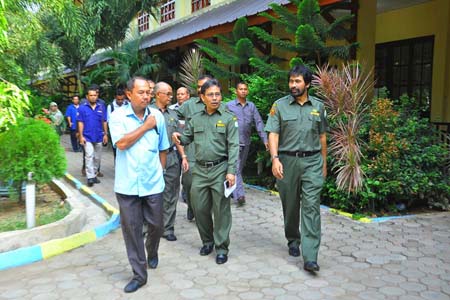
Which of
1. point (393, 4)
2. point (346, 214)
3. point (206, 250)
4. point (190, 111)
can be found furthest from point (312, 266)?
point (393, 4)

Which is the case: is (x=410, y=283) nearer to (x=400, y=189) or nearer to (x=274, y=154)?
(x=274, y=154)

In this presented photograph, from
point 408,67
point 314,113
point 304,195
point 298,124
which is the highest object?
point 408,67

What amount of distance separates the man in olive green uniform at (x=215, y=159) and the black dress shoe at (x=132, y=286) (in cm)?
89

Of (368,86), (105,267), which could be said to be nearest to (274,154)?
(105,267)

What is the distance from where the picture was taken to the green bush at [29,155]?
5.29 m

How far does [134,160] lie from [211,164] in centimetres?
89

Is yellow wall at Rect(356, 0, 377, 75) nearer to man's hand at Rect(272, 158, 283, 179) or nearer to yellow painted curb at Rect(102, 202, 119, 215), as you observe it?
man's hand at Rect(272, 158, 283, 179)

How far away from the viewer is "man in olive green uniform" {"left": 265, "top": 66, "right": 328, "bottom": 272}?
4.24m

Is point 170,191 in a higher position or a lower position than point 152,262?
higher

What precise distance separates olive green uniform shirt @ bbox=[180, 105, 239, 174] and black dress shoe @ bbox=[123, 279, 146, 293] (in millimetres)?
1286

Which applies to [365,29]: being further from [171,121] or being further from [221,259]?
[221,259]

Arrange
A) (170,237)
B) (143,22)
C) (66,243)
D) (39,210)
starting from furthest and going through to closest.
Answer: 1. (143,22)
2. (39,210)
3. (170,237)
4. (66,243)

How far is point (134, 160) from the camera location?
3.83 m

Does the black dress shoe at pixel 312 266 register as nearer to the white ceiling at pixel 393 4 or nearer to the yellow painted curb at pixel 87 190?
the yellow painted curb at pixel 87 190
